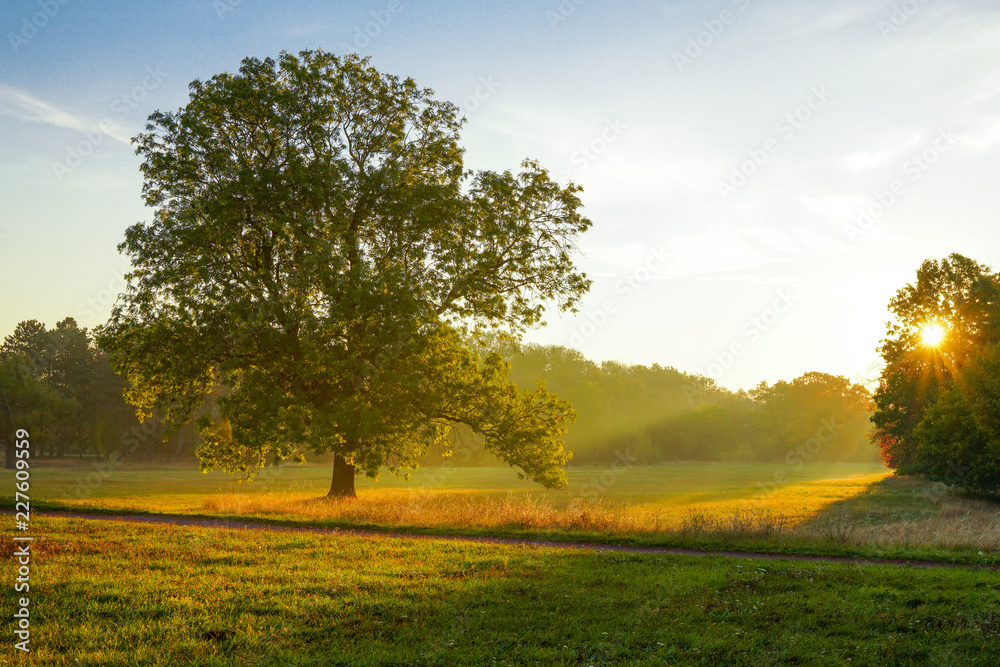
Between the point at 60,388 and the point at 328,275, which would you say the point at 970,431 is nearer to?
the point at 328,275

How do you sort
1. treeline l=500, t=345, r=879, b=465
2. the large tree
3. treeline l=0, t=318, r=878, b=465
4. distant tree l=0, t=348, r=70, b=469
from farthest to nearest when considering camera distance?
treeline l=500, t=345, r=879, b=465
treeline l=0, t=318, r=878, b=465
distant tree l=0, t=348, r=70, b=469
the large tree

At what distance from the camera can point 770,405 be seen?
122 m

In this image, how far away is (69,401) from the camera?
67125mm

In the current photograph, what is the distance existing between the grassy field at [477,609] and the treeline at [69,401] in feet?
197

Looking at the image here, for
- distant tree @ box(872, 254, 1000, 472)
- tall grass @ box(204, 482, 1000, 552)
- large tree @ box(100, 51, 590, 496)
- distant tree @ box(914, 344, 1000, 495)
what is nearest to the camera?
tall grass @ box(204, 482, 1000, 552)

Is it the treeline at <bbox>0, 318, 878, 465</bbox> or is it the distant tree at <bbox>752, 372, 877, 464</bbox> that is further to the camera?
the distant tree at <bbox>752, 372, 877, 464</bbox>

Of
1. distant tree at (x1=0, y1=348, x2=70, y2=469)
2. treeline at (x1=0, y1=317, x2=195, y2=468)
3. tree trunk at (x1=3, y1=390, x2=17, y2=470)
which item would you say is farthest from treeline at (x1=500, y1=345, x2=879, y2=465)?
tree trunk at (x1=3, y1=390, x2=17, y2=470)

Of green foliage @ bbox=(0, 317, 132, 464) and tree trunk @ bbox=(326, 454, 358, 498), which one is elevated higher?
green foliage @ bbox=(0, 317, 132, 464)

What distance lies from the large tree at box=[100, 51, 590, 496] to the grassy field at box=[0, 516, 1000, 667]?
10402 millimetres

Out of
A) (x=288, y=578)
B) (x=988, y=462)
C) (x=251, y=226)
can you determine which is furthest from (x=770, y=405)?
(x=288, y=578)

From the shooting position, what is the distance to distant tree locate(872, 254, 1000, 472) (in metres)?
43.7

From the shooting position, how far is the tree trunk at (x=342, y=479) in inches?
1053

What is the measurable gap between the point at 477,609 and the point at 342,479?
19515 mm

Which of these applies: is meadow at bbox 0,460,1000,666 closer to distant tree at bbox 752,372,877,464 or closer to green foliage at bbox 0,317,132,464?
green foliage at bbox 0,317,132,464
